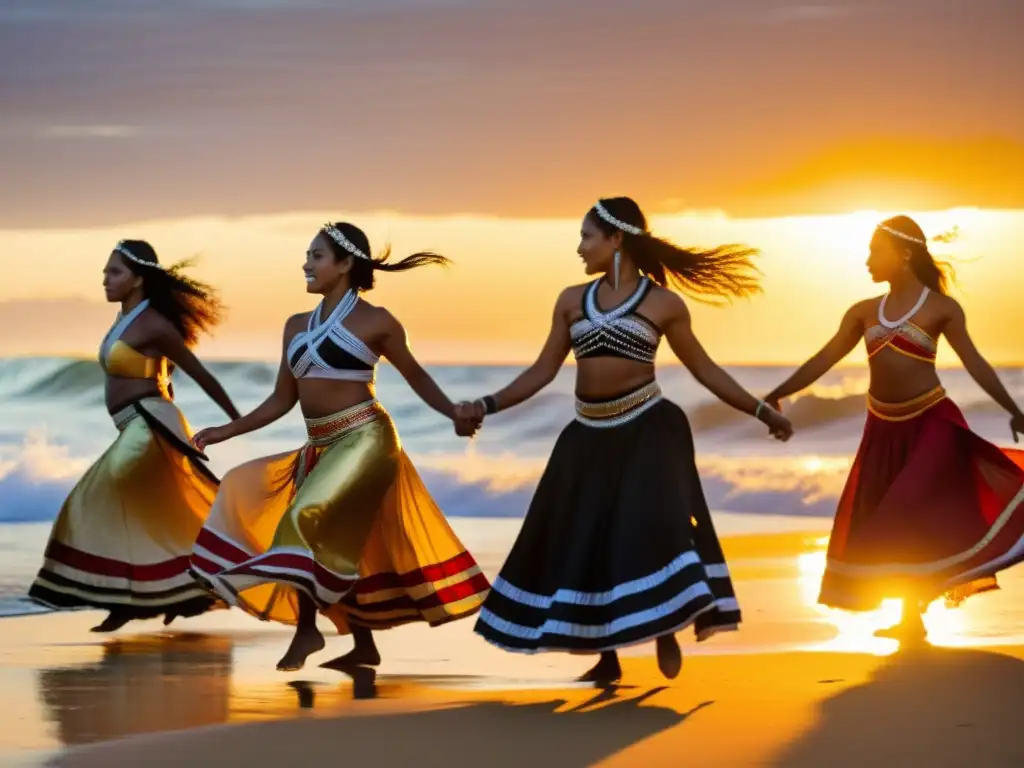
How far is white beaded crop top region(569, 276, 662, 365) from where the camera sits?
30.2ft

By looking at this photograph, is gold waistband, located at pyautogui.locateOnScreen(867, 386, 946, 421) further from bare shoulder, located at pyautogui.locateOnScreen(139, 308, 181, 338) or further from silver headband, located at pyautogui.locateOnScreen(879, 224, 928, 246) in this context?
bare shoulder, located at pyautogui.locateOnScreen(139, 308, 181, 338)

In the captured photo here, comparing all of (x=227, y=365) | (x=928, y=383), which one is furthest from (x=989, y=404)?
(x=928, y=383)

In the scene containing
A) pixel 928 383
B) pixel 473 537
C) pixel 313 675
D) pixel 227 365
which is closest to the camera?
pixel 313 675

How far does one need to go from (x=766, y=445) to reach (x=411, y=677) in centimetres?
1836

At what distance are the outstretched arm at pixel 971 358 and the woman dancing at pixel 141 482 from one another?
371cm

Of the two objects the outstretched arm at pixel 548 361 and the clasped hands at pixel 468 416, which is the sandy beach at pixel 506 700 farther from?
the outstretched arm at pixel 548 361

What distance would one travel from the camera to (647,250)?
9.50 m

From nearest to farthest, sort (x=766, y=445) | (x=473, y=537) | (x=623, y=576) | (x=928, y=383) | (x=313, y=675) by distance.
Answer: (x=623, y=576)
(x=313, y=675)
(x=928, y=383)
(x=473, y=537)
(x=766, y=445)

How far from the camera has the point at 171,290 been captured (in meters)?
11.9

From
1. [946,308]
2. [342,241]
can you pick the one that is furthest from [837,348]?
[342,241]

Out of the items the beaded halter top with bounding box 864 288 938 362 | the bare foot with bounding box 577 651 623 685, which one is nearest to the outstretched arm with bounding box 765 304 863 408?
the beaded halter top with bounding box 864 288 938 362

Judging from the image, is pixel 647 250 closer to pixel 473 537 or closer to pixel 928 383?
pixel 928 383

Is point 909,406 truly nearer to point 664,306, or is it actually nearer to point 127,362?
point 664,306

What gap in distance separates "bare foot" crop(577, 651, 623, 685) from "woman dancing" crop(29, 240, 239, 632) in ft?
9.45
